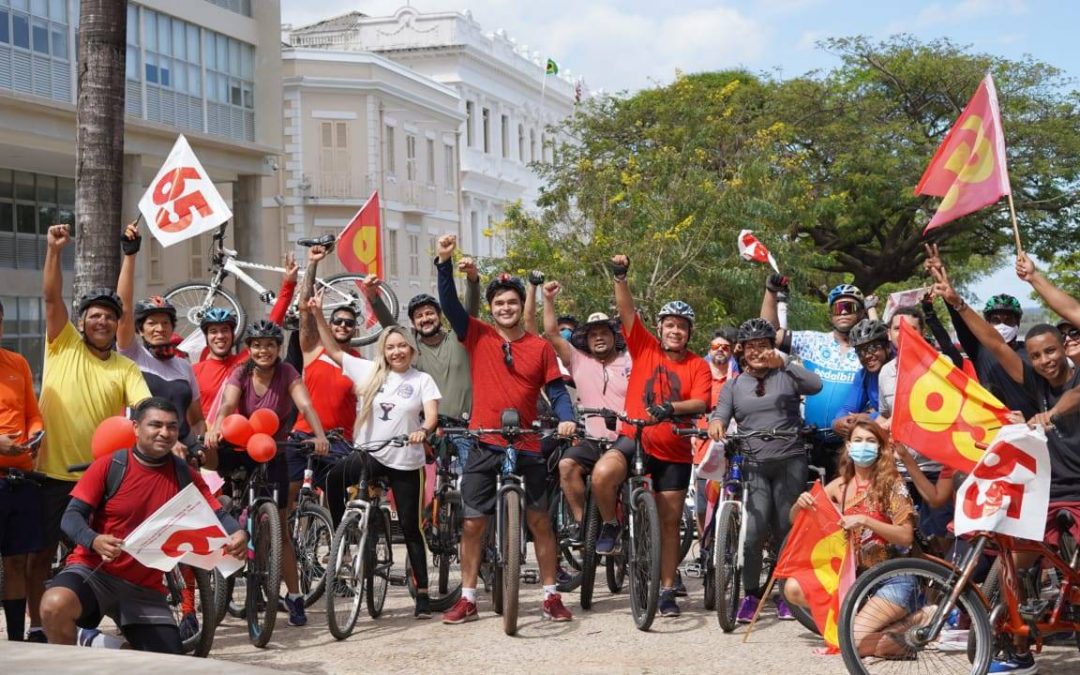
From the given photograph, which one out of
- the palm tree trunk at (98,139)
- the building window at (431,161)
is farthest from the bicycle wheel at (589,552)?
the building window at (431,161)

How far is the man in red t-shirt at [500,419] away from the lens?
1028 centimetres

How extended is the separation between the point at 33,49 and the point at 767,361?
74.8 feet

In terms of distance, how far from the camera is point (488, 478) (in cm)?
1034

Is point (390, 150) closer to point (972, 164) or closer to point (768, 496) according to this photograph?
point (972, 164)

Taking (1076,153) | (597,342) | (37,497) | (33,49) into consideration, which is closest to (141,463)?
(37,497)

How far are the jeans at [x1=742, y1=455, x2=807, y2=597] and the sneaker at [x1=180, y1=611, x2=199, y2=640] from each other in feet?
10.8

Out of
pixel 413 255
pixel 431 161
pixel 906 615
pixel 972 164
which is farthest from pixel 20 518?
pixel 431 161

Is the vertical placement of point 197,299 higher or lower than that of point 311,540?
higher

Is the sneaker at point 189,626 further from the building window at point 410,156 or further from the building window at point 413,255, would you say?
the building window at point 410,156

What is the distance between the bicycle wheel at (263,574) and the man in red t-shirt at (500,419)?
47.3 inches

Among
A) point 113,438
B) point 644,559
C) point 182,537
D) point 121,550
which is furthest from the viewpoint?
point 644,559

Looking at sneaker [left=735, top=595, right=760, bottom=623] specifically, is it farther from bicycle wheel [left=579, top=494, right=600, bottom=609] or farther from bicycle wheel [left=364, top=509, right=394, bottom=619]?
bicycle wheel [left=364, top=509, right=394, bottom=619]

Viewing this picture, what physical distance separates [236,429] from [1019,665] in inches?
181

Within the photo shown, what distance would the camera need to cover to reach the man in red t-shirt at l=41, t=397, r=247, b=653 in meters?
7.55
